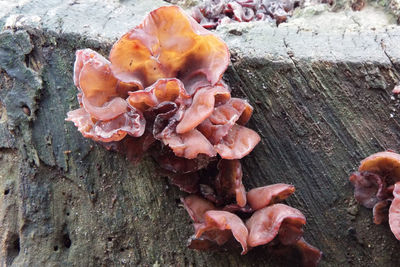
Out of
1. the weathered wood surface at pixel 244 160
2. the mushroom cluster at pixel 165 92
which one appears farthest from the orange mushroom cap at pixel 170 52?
the weathered wood surface at pixel 244 160

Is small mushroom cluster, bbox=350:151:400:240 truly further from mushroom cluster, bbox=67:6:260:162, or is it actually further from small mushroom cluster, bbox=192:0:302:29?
Answer: small mushroom cluster, bbox=192:0:302:29

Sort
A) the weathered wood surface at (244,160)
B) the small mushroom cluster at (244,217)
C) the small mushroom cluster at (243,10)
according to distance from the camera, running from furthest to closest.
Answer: the small mushroom cluster at (243,10), the weathered wood surface at (244,160), the small mushroom cluster at (244,217)

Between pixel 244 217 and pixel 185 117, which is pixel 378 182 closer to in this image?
pixel 244 217

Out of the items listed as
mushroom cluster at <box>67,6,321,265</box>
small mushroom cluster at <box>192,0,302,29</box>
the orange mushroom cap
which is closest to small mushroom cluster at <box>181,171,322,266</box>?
mushroom cluster at <box>67,6,321,265</box>

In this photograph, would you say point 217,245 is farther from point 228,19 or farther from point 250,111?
point 228,19

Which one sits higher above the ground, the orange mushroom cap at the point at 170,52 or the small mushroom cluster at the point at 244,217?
the orange mushroom cap at the point at 170,52

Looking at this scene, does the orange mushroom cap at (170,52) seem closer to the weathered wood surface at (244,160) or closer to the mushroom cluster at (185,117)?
the mushroom cluster at (185,117)
